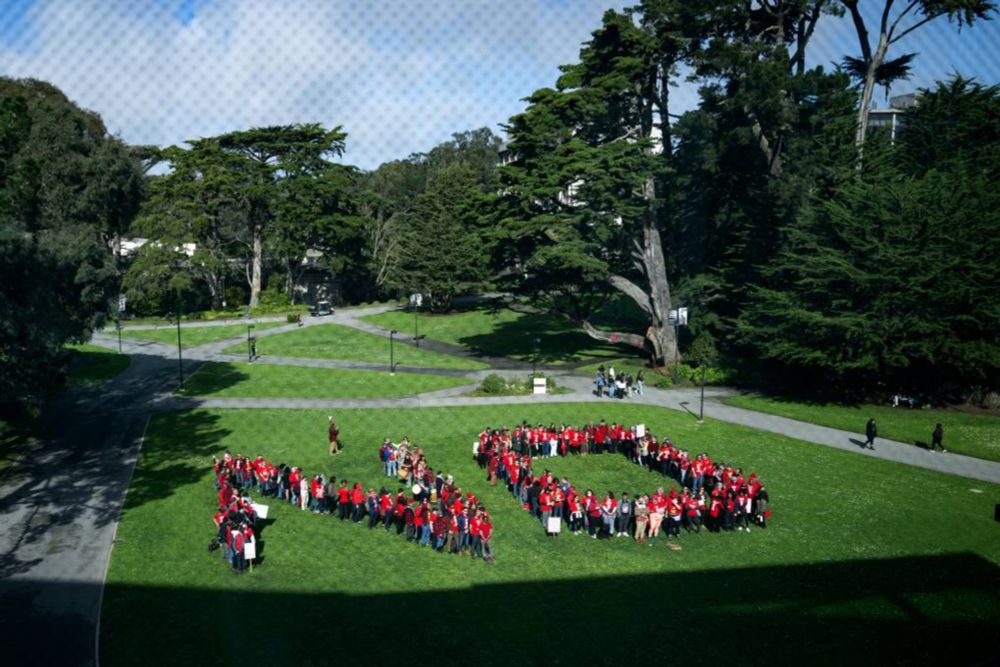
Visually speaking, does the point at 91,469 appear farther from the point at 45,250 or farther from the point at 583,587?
the point at 583,587

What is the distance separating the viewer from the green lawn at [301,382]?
68.8ft

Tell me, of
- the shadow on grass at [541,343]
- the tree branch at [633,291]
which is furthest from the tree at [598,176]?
the shadow on grass at [541,343]

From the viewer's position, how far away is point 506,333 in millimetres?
32156

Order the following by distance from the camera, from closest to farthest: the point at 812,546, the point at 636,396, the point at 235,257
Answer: the point at 812,546
the point at 636,396
the point at 235,257

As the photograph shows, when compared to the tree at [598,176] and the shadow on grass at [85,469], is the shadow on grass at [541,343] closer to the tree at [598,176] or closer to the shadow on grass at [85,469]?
the tree at [598,176]

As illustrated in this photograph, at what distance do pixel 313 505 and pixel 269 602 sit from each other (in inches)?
128

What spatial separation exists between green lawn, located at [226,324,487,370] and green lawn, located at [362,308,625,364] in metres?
2.19

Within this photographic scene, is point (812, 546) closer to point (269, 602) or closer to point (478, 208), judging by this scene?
point (269, 602)

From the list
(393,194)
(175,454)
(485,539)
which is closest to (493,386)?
(175,454)

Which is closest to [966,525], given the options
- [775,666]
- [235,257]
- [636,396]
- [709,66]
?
[775,666]

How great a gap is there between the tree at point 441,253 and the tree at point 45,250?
48.3ft

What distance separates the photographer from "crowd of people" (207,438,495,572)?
32.9 feet

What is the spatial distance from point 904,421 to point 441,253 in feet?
78.1

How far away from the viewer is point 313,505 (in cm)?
1198
